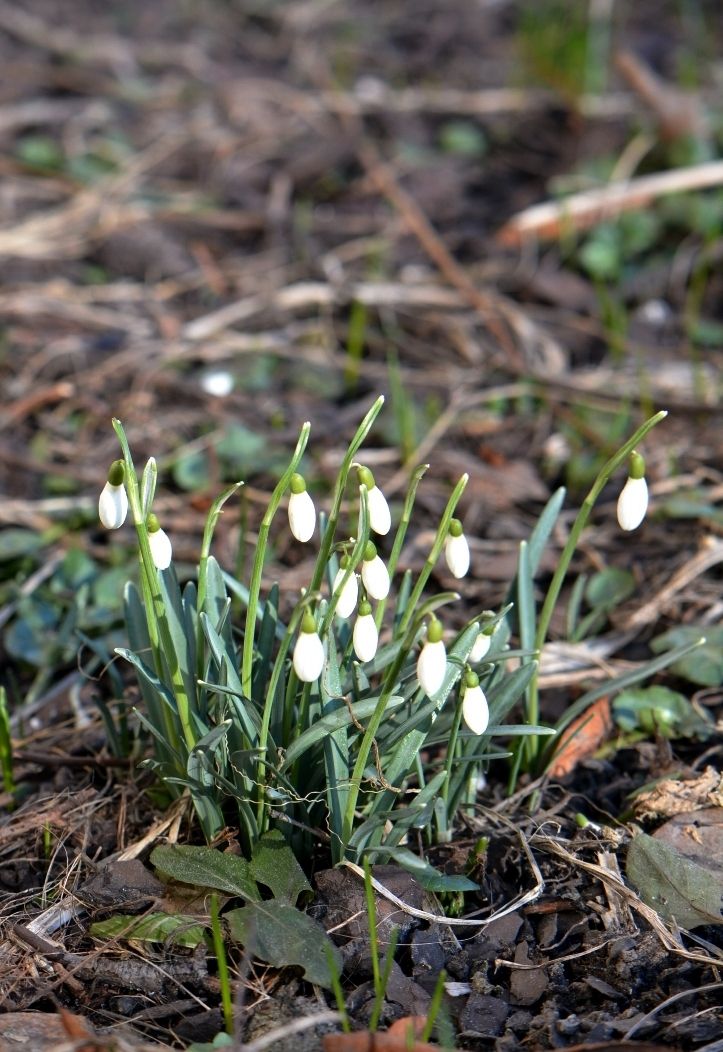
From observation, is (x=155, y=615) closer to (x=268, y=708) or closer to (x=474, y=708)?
(x=268, y=708)

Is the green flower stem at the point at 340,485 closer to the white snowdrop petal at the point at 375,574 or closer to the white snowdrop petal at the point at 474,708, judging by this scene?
the white snowdrop petal at the point at 375,574

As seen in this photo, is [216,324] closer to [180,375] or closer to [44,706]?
[180,375]

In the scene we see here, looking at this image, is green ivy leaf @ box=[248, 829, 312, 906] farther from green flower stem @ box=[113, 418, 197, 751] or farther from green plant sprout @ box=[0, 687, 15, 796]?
green plant sprout @ box=[0, 687, 15, 796]

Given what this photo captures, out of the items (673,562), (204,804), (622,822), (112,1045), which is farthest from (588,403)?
(112,1045)

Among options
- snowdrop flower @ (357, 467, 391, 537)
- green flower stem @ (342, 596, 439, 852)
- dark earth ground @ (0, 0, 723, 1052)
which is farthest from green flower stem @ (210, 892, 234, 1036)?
snowdrop flower @ (357, 467, 391, 537)

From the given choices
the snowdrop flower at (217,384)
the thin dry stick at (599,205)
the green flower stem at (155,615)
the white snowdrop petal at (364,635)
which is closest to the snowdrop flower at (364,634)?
the white snowdrop petal at (364,635)

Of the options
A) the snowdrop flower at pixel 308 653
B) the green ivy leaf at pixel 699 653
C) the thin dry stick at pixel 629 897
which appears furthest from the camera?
the green ivy leaf at pixel 699 653
